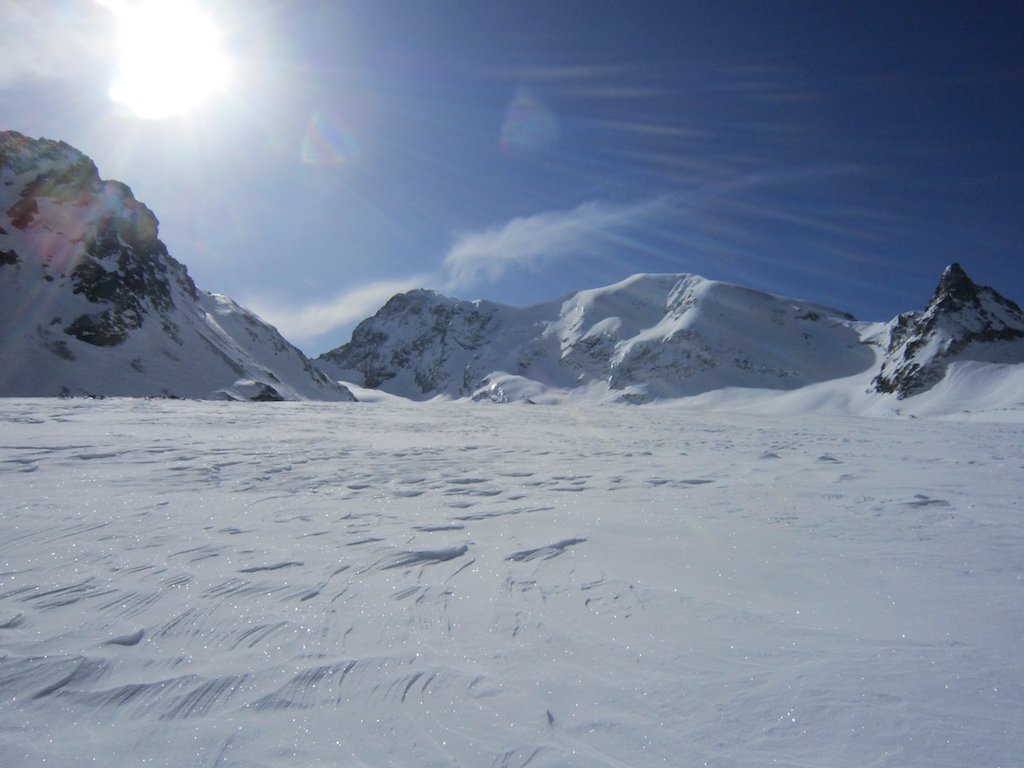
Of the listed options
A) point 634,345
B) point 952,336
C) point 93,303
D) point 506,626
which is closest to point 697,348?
point 634,345

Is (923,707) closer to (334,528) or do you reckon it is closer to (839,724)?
(839,724)

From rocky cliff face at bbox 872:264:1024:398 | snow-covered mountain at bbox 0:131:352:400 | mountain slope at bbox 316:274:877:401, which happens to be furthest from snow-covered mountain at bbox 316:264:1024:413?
snow-covered mountain at bbox 0:131:352:400

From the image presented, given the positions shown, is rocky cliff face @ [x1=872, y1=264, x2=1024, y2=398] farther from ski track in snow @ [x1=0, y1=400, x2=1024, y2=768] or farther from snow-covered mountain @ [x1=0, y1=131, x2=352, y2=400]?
snow-covered mountain @ [x1=0, y1=131, x2=352, y2=400]

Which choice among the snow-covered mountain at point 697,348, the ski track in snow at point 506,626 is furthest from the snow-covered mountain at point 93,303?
the snow-covered mountain at point 697,348

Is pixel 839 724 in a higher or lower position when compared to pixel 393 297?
lower

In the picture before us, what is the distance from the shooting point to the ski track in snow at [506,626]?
1776mm

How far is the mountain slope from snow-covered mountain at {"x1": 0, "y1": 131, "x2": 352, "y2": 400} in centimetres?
5317

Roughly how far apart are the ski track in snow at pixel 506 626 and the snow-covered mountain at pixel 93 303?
1809 inches

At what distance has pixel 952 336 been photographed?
57.3 m

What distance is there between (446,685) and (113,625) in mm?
1782

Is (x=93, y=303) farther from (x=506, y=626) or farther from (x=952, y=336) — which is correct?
(x=952, y=336)

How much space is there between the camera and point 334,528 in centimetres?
416

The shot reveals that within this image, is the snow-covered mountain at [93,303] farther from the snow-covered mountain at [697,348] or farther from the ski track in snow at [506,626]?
the snow-covered mountain at [697,348]

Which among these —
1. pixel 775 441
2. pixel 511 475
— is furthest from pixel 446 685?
pixel 775 441
